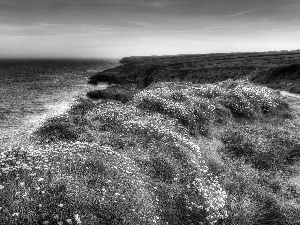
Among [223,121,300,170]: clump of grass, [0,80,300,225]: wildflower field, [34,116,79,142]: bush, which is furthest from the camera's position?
[223,121,300,170]: clump of grass

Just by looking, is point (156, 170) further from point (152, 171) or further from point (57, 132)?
point (57, 132)

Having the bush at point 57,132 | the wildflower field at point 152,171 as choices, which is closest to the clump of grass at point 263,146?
the wildflower field at point 152,171

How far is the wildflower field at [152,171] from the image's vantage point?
25.6ft

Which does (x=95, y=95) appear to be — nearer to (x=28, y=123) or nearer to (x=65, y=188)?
(x=28, y=123)

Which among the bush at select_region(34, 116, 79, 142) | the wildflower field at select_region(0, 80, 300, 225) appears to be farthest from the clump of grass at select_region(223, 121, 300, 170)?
the bush at select_region(34, 116, 79, 142)

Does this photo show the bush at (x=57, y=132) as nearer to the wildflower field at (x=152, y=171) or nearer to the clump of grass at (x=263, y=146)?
the wildflower field at (x=152, y=171)

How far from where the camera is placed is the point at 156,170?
38.4 ft

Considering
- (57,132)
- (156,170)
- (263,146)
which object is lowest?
(263,146)

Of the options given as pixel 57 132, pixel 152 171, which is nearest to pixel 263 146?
pixel 152 171

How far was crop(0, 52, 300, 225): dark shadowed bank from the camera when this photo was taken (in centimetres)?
783

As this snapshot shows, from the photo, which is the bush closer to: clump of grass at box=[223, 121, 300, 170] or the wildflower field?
the wildflower field

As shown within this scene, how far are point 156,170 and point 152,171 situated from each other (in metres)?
0.21

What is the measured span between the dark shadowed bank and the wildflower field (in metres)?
0.04

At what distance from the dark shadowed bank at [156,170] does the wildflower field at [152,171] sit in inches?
1.4
